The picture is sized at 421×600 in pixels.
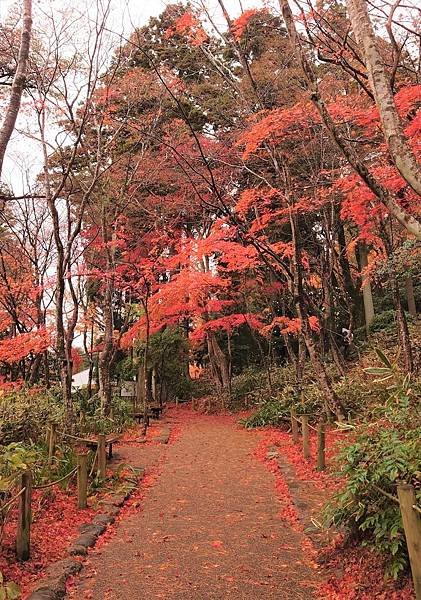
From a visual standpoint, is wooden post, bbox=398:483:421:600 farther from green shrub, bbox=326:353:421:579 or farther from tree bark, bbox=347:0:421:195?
tree bark, bbox=347:0:421:195

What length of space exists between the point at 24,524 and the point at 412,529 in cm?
352

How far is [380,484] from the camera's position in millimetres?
3801

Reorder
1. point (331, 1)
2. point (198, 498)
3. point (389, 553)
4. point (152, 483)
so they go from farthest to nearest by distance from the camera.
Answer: point (331, 1) → point (152, 483) → point (198, 498) → point (389, 553)

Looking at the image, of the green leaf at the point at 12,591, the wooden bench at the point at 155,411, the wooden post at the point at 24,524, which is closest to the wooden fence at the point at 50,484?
the wooden post at the point at 24,524

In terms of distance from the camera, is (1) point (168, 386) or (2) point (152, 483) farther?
(1) point (168, 386)

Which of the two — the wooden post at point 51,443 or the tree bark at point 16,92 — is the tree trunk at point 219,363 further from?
the tree bark at point 16,92

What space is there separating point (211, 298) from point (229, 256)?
4.02 m

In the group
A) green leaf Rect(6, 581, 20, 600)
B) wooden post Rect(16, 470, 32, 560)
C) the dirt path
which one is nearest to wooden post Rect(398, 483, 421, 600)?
the dirt path

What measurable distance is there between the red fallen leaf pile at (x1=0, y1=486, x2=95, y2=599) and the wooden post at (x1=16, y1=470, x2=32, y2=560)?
0.28 ft

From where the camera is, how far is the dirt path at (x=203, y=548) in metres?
3.97

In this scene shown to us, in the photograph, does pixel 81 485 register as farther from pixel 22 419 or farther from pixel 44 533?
pixel 22 419

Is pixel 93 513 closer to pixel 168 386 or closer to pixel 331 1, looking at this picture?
pixel 331 1

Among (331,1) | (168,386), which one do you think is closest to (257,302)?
(168,386)

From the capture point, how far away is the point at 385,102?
369cm
